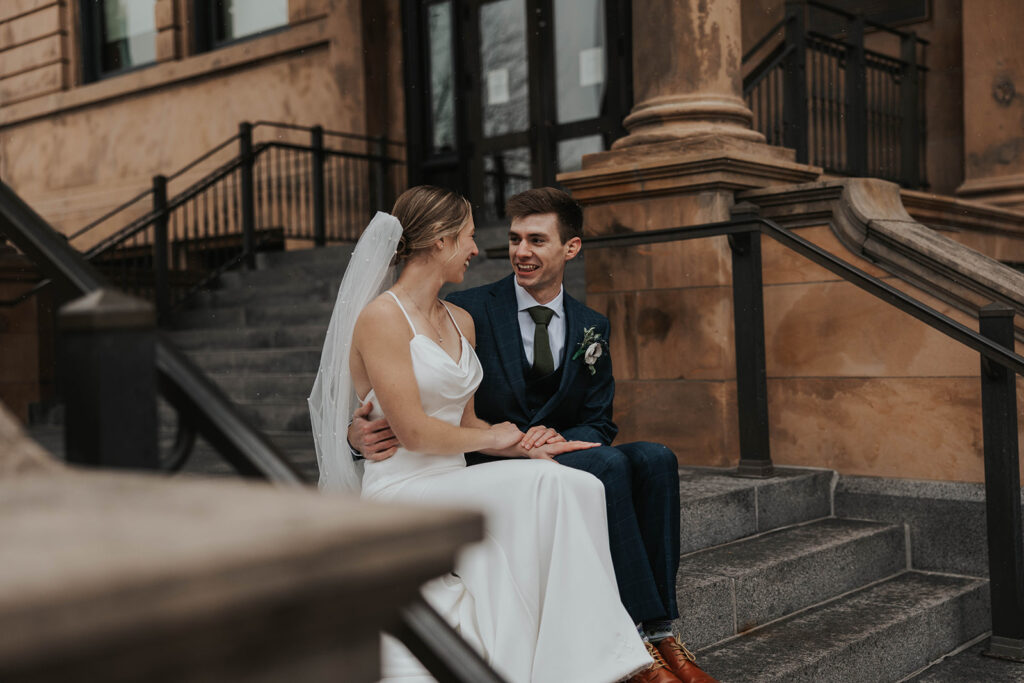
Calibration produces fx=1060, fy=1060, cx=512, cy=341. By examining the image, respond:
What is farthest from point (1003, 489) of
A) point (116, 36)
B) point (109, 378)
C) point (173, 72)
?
point (116, 36)

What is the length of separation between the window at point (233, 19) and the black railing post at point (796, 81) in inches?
259

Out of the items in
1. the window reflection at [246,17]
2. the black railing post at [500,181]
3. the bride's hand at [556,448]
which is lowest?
the bride's hand at [556,448]

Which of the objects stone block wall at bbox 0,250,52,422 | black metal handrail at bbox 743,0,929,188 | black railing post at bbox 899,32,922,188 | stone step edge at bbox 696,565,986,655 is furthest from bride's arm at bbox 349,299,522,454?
black railing post at bbox 899,32,922,188

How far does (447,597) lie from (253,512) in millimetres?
2200

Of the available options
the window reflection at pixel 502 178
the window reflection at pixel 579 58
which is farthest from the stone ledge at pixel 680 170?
the window reflection at pixel 502 178

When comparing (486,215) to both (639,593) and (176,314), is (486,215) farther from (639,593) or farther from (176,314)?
(639,593)

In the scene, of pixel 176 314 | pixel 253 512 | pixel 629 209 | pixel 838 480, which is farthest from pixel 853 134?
pixel 253 512

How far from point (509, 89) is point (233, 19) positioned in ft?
13.7

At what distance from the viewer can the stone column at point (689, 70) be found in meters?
5.85

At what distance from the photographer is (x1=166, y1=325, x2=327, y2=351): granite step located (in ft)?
26.0

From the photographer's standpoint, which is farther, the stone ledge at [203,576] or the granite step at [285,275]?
the granite step at [285,275]

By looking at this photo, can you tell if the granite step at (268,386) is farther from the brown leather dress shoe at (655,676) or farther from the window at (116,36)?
the window at (116,36)

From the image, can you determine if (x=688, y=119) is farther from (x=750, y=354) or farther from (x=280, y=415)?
(x=280, y=415)

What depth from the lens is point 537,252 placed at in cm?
367
